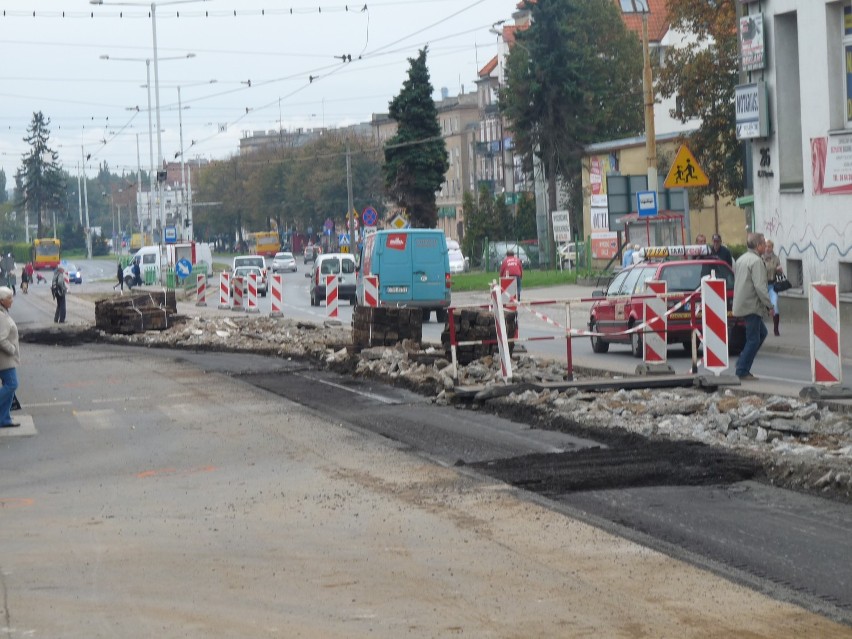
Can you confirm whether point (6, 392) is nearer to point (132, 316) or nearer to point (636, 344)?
point (636, 344)

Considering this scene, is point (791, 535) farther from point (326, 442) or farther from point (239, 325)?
point (239, 325)

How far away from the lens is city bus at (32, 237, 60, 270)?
121 m

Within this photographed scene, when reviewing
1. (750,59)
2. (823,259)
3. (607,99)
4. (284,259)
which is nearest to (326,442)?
(823,259)

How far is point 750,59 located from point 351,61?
61.5 feet

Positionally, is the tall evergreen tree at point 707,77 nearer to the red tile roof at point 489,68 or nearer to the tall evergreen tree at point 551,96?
the tall evergreen tree at point 551,96

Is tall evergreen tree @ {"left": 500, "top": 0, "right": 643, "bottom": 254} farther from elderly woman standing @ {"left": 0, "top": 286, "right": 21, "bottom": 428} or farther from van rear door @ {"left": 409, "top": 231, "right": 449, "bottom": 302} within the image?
elderly woman standing @ {"left": 0, "top": 286, "right": 21, "bottom": 428}

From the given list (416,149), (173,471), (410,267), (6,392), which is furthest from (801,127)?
(416,149)

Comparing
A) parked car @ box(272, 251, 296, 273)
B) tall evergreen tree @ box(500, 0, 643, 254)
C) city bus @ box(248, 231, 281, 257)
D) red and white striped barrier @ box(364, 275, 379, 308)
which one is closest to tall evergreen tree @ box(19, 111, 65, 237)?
city bus @ box(248, 231, 281, 257)

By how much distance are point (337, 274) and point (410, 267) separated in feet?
52.8

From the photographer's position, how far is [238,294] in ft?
153

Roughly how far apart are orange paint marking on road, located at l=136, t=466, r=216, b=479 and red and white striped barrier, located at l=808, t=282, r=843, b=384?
20.2 feet

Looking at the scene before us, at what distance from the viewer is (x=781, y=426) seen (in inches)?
482

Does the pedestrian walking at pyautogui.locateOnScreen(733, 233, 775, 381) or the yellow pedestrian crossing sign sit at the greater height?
the yellow pedestrian crossing sign

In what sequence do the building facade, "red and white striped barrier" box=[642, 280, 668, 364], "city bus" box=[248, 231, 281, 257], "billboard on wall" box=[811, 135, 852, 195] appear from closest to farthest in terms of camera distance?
"red and white striped barrier" box=[642, 280, 668, 364], "billboard on wall" box=[811, 135, 852, 195], the building facade, "city bus" box=[248, 231, 281, 257]
